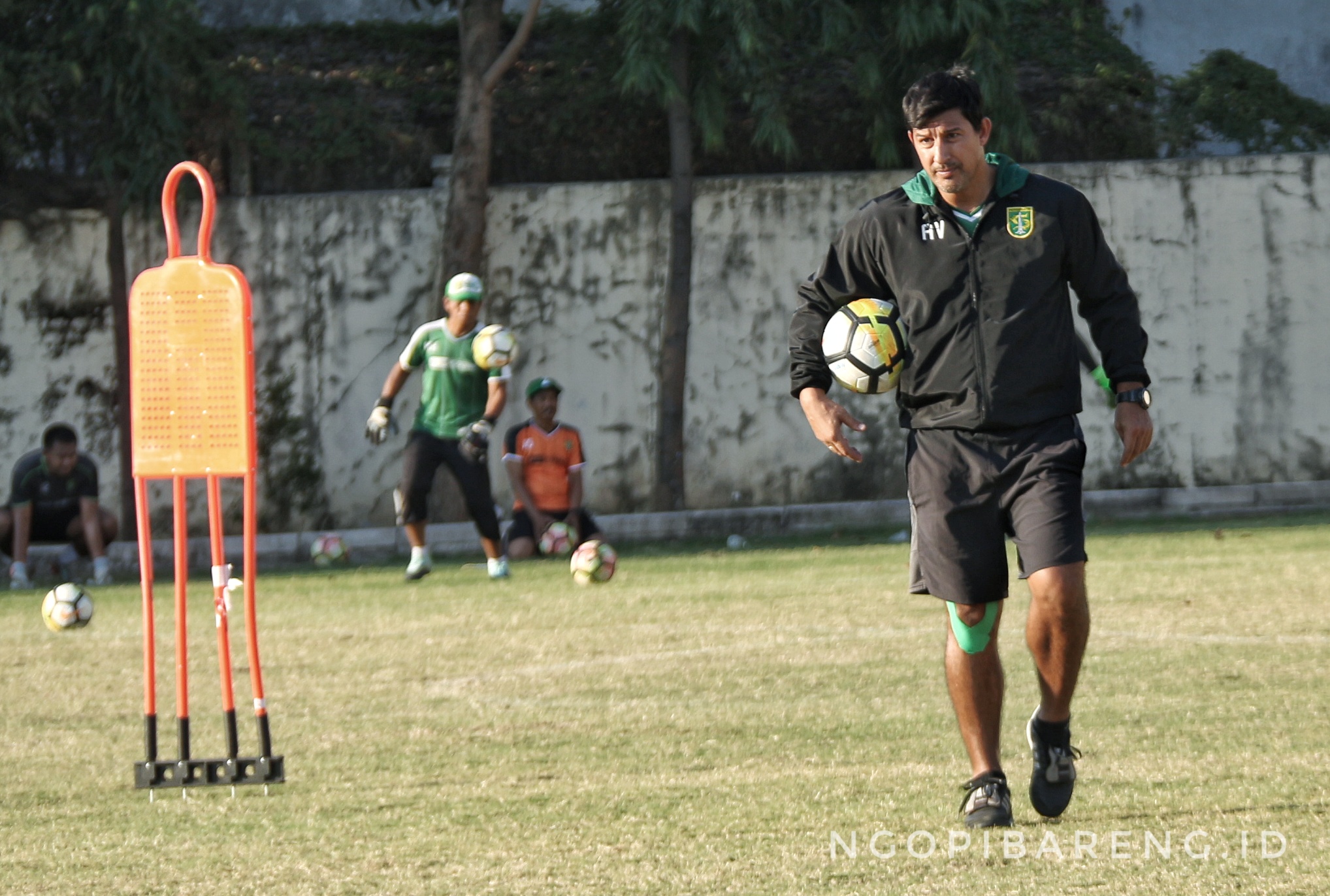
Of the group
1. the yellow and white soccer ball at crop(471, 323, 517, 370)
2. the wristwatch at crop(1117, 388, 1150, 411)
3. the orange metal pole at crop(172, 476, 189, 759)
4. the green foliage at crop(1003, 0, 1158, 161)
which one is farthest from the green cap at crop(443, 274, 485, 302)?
the green foliage at crop(1003, 0, 1158, 161)

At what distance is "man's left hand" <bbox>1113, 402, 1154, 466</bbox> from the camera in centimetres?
494

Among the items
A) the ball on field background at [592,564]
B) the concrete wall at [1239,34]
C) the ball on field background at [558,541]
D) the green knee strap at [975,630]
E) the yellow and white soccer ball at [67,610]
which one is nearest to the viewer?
the green knee strap at [975,630]

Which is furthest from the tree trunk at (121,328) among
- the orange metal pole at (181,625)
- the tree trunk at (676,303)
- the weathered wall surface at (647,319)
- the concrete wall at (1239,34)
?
the orange metal pole at (181,625)

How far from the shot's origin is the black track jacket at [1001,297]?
4.88 meters

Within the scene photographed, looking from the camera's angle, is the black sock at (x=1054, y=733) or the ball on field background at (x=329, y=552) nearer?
the black sock at (x=1054, y=733)

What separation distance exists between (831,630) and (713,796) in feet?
12.5

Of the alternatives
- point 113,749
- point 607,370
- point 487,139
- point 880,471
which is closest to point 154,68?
point 487,139

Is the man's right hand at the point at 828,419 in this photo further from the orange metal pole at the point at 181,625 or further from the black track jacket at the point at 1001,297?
the orange metal pole at the point at 181,625

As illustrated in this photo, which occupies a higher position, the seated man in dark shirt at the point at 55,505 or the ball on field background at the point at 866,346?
the ball on field background at the point at 866,346

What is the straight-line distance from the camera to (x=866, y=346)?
5.09 metres

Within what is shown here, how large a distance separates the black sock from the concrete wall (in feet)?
55.1

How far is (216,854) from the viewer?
477 centimetres

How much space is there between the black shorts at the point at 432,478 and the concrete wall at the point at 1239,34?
11.5 metres

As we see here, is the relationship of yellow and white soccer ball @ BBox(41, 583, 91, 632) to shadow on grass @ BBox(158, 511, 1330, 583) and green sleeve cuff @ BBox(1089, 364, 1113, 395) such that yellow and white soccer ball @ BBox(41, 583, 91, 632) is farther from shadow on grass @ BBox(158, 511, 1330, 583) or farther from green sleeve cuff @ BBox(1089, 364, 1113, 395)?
green sleeve cuff @ BBox(1089, 364, 1113, 395)
